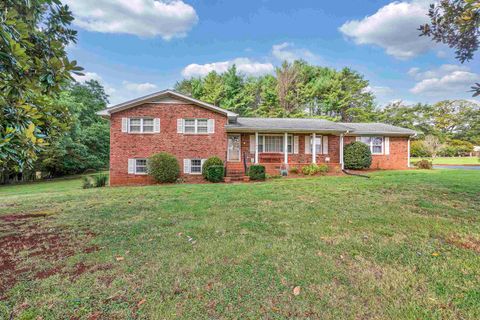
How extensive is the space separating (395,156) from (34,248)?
21605 millimetres

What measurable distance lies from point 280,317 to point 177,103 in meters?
14.1

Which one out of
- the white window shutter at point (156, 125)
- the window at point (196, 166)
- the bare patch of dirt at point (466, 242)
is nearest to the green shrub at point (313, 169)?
the window at point (196, 166)

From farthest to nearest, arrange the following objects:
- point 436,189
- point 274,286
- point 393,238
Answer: point 436,189
point 393,238
point 274,286

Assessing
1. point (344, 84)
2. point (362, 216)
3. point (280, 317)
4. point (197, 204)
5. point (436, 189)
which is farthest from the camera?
point (344, 84)

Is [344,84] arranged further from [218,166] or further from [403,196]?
[403,196]

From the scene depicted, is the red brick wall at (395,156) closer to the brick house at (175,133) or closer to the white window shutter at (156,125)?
the brick house at (175,133)

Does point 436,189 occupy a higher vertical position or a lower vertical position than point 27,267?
higher

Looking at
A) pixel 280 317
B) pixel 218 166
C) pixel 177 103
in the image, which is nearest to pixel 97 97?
pixel 177 103

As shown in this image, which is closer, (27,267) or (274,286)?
A: (274,286)

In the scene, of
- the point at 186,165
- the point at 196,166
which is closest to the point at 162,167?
the point at 186,165

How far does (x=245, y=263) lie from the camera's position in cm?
304

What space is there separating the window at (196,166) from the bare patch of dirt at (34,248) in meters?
9.53

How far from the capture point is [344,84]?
34906 mm

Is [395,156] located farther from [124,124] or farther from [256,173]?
[124,124]
